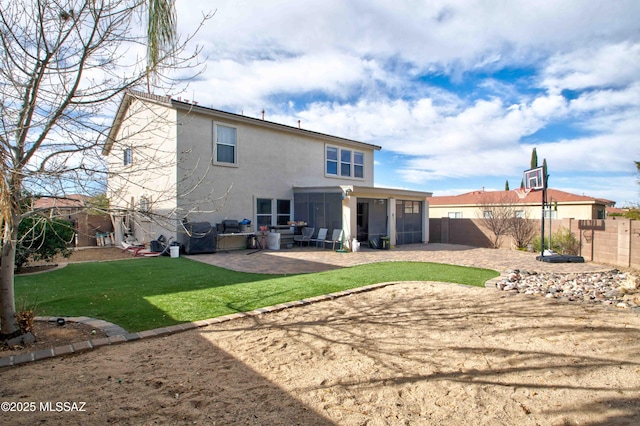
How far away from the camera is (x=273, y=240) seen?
15.8 meters

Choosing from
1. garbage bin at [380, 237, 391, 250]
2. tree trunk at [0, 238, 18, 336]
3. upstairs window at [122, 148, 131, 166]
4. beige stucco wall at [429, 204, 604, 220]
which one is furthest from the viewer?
beige stucco wall at [429, 204, 604, 220]

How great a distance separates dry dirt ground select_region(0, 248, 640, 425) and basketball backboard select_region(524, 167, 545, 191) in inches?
373

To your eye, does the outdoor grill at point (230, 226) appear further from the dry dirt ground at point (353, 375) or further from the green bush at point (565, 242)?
the green bush at point (565, 242)

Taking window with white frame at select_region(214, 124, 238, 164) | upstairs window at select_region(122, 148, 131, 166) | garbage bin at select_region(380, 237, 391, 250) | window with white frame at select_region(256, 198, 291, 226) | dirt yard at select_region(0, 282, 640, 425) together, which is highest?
window with white frame at select_region(214, 124, 238, 164)

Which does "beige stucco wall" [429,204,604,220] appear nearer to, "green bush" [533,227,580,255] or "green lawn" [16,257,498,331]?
"green bush" [533,227,580,255]

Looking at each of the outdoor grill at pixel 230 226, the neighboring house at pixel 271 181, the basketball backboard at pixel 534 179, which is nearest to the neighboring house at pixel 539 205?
the basketball backboard at pixel 534 179

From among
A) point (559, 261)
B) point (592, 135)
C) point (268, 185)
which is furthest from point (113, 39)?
point (592, 135)

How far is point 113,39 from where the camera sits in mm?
4094

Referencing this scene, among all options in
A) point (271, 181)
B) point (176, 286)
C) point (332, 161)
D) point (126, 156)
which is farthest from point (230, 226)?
point (126, 156)

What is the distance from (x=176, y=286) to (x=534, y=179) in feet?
46.1

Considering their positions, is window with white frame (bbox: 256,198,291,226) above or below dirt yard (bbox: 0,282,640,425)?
above

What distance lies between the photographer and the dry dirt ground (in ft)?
9.23

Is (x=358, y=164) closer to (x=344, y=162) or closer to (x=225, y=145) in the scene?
(x=344, y=162)

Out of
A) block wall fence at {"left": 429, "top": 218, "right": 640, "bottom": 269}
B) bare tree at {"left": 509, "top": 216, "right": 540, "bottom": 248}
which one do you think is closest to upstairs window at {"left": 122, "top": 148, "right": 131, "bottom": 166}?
block wall fence at {"left": 429, "top": 218, "right": 640, "bottom": 269}
